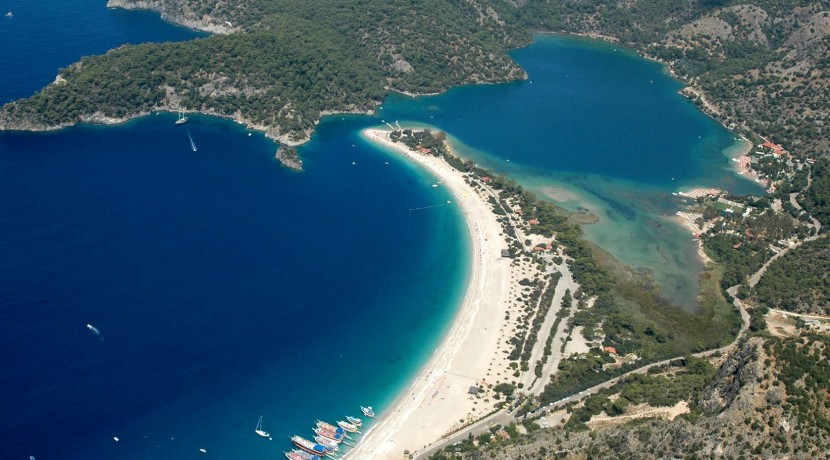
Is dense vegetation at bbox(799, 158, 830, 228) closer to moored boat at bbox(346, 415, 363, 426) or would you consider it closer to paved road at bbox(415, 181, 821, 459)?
paved road at bbox(415, 181, 821, 459)

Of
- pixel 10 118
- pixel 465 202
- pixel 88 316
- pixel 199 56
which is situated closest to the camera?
pixel 88 316

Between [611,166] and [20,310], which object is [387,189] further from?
[20,310]

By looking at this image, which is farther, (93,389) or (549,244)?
(549,244)

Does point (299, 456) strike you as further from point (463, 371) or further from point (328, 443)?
point (463, 371)

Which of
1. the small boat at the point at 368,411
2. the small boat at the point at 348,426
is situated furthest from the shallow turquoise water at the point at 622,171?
the small boat at the point at 348,426

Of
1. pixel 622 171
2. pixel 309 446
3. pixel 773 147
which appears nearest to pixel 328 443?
pixel 309 446

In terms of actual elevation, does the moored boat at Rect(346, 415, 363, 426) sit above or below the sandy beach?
below

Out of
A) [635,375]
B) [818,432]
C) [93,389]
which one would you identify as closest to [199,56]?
[93,389]

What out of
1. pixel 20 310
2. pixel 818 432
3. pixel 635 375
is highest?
pixel 818 432

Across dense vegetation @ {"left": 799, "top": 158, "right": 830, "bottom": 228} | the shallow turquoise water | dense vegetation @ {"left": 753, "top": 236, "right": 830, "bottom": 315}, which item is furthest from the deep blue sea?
dense vegetation @ {"left": 799, "top": 158, "right": 830, "bottom": 228}
